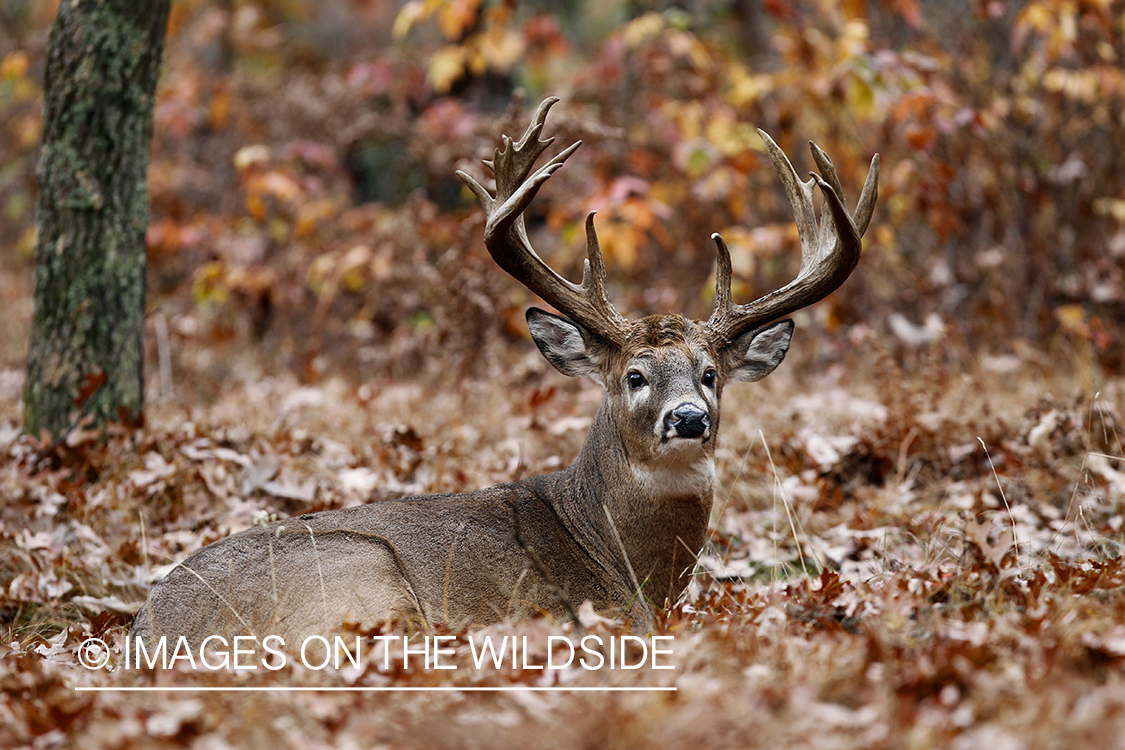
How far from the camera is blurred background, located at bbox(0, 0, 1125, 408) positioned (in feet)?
27.6

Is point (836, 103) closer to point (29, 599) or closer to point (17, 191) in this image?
point (29, 599)

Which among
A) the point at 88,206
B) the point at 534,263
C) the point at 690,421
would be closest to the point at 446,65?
the point at 88,206

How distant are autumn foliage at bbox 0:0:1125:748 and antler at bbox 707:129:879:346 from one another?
3.27 feet

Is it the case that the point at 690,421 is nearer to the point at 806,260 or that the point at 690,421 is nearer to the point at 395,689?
the point at 806,260

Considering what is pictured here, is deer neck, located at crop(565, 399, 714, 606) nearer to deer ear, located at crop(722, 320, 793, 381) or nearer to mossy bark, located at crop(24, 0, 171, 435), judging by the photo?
deer ear, located at crop(722, 320, 793, 381)

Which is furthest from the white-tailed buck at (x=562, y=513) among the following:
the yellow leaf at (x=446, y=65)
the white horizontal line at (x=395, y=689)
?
the yellow leaf at (x=446, y=65)

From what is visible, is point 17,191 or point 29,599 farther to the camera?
point 17,191

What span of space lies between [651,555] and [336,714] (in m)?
2.09

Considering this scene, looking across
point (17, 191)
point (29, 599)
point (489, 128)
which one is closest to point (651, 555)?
Answer: point (29, 599)

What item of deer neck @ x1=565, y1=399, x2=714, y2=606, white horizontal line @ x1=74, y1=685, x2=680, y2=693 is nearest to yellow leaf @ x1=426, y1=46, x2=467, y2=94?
deer neck @ x1=565, y1=399, x2=714, y2=606

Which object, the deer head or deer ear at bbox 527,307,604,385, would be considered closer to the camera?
the deer head

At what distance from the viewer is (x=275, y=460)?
19.0ft

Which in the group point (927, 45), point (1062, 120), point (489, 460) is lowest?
point (489, 460)

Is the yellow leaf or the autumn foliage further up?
the yellow leaf
